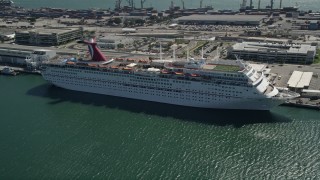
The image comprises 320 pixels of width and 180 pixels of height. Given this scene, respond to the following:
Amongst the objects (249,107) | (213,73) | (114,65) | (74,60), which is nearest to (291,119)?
(249,107)

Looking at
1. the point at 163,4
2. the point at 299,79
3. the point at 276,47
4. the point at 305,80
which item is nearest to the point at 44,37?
the point at 276,47

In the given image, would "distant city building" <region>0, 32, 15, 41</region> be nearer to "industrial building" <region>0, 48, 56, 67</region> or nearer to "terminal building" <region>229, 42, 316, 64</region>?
"industrial building" <region>0, 48, 56, 67</region>

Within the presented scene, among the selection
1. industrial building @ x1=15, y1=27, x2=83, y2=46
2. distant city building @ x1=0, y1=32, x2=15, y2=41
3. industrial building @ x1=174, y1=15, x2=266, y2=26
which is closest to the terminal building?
industrial building @ x1=174, y1=15, x2=266, y2=26

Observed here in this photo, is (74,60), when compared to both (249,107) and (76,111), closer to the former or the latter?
(76,111)

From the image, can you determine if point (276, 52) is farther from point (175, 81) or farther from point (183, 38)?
point (183, 38)

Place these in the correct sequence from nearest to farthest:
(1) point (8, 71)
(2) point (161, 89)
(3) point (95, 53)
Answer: (2) point (161, 89) < (3) point (95, 53) < (1) point (8, 71)
